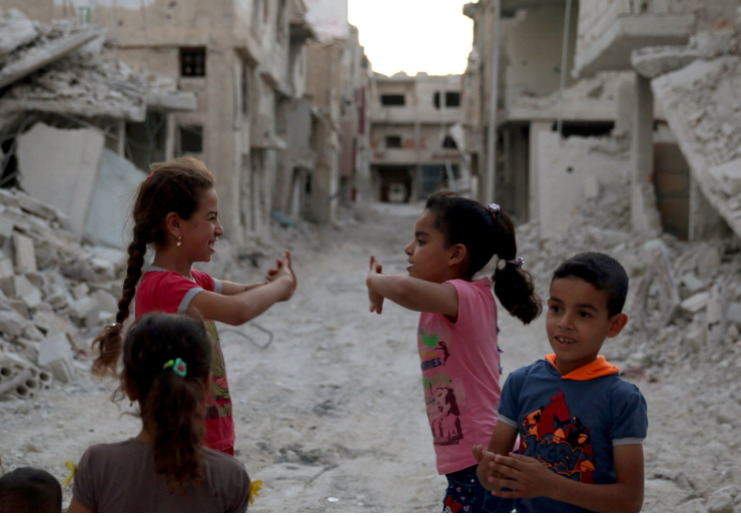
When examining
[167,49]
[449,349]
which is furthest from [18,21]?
[449,349]

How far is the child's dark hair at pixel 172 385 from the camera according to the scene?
171 cm

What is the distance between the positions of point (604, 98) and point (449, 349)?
686 inches

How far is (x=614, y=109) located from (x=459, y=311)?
17.3 meters

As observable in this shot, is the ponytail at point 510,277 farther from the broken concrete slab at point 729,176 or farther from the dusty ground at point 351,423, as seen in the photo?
the broken concrete slab at point 729,176

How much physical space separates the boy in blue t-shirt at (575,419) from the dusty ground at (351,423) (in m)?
2.21

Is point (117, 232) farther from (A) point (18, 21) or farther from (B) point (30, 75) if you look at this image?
(A) point (18, 21)

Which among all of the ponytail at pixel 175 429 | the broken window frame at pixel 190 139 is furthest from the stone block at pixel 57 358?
the broken window frame at pixel 190 139

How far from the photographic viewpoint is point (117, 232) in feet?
36.2

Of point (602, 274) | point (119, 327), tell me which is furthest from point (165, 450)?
point (602, 274)

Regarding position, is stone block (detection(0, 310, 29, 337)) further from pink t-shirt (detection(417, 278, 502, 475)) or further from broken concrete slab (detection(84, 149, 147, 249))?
pink t-shirt (detection(417, 278, 502, 475))

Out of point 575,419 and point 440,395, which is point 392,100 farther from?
point 575,419

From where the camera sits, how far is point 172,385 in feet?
5.62

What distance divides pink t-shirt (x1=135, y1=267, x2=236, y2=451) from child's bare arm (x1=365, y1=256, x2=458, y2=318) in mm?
549

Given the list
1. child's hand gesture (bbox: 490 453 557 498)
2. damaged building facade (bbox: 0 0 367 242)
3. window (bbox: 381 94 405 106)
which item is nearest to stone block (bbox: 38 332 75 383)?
child's hand gesture (bbox: 490 453 557 498)
